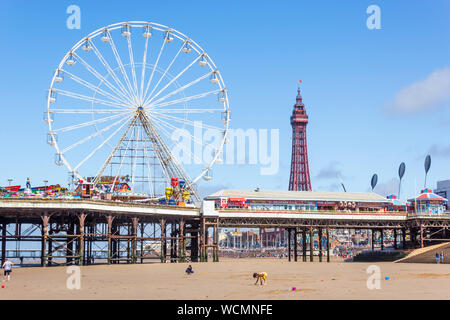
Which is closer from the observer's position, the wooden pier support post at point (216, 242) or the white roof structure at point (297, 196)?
the wooden pier support post at point (216, 242)

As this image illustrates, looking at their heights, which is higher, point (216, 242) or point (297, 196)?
point (297, 196)

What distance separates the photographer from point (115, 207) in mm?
68938

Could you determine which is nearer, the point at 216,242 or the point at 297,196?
the point at 216,242

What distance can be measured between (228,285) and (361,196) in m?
75.5

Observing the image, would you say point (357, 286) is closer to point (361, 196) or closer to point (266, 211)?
point (266, 211)

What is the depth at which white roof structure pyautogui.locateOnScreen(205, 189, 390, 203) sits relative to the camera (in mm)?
96375

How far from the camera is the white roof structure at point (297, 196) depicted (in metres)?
96.4

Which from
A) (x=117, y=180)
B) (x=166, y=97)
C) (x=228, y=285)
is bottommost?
(x=228, y=285)

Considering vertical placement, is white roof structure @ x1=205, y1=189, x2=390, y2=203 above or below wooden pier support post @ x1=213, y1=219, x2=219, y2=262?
above

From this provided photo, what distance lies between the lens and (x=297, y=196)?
10094 centimetres

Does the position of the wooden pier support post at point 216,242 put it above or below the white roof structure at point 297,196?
below

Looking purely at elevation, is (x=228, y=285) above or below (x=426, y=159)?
below
